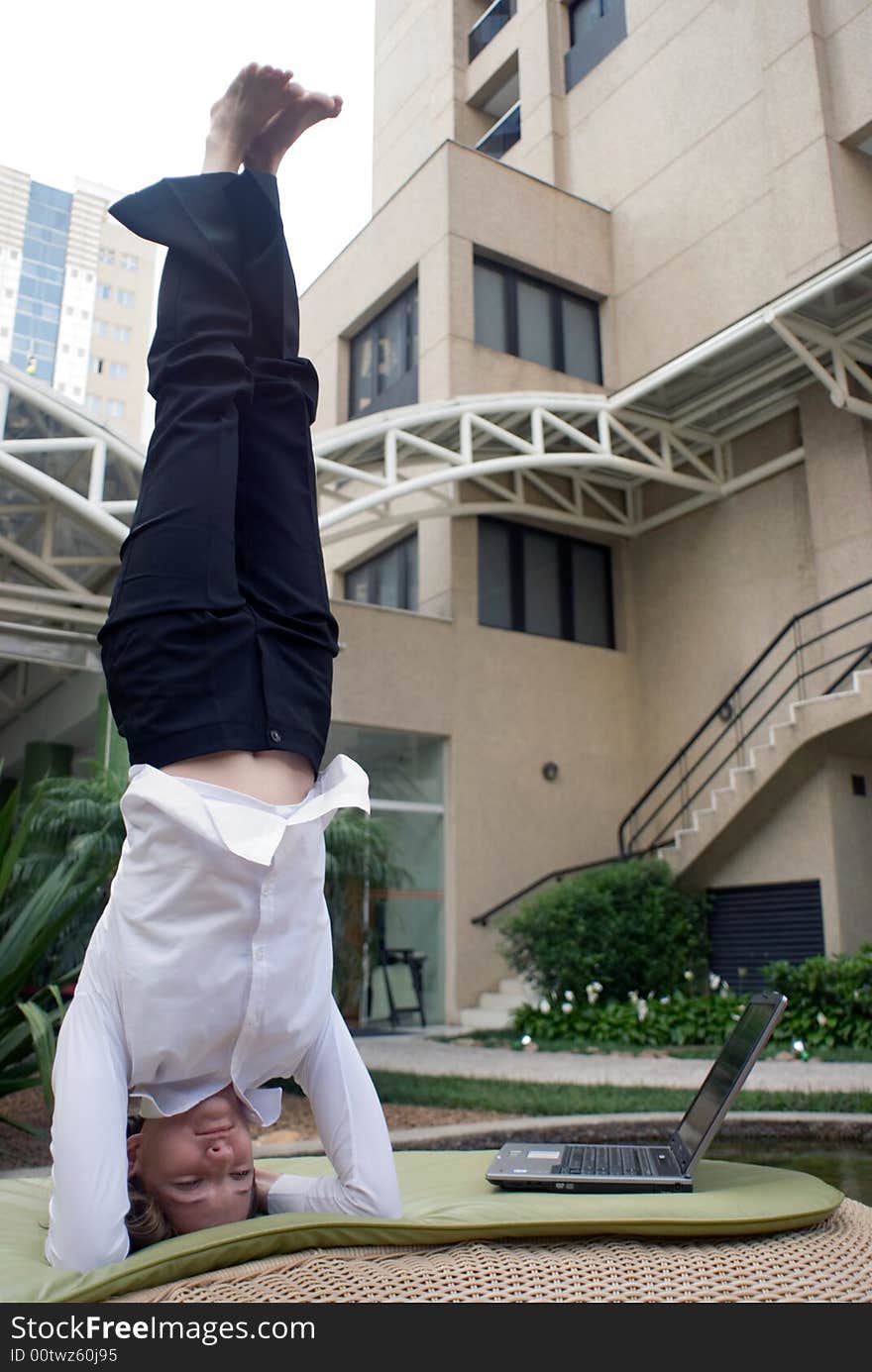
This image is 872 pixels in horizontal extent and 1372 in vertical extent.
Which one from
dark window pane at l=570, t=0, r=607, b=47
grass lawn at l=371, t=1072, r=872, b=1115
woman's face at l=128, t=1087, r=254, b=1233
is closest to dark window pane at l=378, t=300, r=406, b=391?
dark window pane at l=570, t=0, r=607, b=47

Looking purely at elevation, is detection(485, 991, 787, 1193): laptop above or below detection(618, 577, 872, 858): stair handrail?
below

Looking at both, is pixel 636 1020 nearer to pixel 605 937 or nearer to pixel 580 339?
pixel 605 937

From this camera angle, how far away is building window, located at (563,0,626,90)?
568 inches

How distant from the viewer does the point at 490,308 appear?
1298 centimetres

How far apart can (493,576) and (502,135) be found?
28.4ft

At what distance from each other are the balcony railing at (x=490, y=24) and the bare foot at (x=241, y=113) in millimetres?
17379

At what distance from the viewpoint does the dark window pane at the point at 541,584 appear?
12.7 meters

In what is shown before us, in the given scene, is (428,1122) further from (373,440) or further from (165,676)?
(373,440)

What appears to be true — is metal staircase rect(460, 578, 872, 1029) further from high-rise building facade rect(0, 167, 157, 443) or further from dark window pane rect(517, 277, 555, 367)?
high-rise building facade rect(0, 167, 157, 443)

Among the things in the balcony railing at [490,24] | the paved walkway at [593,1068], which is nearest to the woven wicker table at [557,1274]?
the paved walkway at [593,1068]

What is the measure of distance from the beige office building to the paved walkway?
2.64m

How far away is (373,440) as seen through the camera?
35.0 feet

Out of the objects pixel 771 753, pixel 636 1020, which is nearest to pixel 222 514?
pixel 636 1020

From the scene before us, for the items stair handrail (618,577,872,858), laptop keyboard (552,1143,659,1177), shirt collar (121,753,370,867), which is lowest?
laptop keyboard (552,1143,659,1177)
